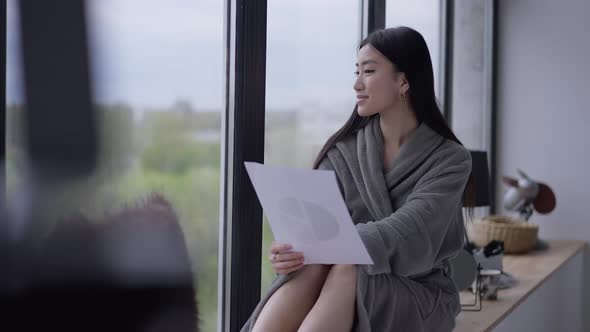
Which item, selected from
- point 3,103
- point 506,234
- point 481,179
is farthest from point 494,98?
point 3,103

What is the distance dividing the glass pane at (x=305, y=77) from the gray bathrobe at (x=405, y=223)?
0.66 feet

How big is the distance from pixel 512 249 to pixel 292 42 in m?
1.85

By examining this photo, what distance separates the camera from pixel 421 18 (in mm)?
3453

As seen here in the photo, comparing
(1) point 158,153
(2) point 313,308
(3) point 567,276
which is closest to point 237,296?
(2) point 313,308

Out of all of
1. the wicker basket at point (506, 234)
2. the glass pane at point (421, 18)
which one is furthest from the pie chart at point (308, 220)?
the wicker basket at point (506, 234)

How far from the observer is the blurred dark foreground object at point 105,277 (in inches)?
51.5

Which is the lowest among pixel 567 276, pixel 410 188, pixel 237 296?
pixel 567 276

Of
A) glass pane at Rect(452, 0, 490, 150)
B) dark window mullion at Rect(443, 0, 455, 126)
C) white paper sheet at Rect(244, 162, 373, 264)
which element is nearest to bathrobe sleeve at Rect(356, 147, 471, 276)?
white paper sheet at Rect(244, 162, 373, 264)

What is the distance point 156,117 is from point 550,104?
3.00 meters

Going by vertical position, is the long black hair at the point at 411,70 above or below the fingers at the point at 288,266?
above

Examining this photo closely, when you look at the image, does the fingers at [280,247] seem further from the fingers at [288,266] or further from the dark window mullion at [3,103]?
the dark window mullion at [3,103]

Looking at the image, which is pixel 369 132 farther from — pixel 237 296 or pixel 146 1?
pixel 146 1

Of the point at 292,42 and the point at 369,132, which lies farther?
the point at 292,42

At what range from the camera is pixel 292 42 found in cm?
220
